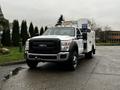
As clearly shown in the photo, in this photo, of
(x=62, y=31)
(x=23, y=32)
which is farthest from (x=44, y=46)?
(x=23, y=32)

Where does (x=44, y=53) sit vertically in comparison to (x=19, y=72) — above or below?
above

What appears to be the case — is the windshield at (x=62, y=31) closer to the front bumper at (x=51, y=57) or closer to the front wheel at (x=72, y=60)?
the front wheel at (x=72, y=60)

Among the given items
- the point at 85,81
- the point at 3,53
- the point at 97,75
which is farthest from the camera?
the point at 3,53

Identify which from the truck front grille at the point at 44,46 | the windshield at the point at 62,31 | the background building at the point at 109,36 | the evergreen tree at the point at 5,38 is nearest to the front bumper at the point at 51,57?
the truck front grille at the point at 44,46

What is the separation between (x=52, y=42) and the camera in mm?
9656

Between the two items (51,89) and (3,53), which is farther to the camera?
(3,53)

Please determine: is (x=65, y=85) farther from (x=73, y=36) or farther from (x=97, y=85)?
(x=73, y=36)

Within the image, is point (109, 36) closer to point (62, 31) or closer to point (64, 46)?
point (62, 31)

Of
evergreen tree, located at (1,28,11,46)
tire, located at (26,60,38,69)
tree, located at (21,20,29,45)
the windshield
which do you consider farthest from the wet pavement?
tree, located at (21,20,29,45)

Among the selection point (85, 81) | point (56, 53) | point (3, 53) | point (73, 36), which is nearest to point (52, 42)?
point (56, 53)

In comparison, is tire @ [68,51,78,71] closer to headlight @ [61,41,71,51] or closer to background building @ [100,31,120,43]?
headlight @ [61,41,71,51]

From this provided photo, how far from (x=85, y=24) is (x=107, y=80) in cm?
695

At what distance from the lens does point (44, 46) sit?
9.77 metres

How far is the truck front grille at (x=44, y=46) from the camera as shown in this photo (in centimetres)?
962
